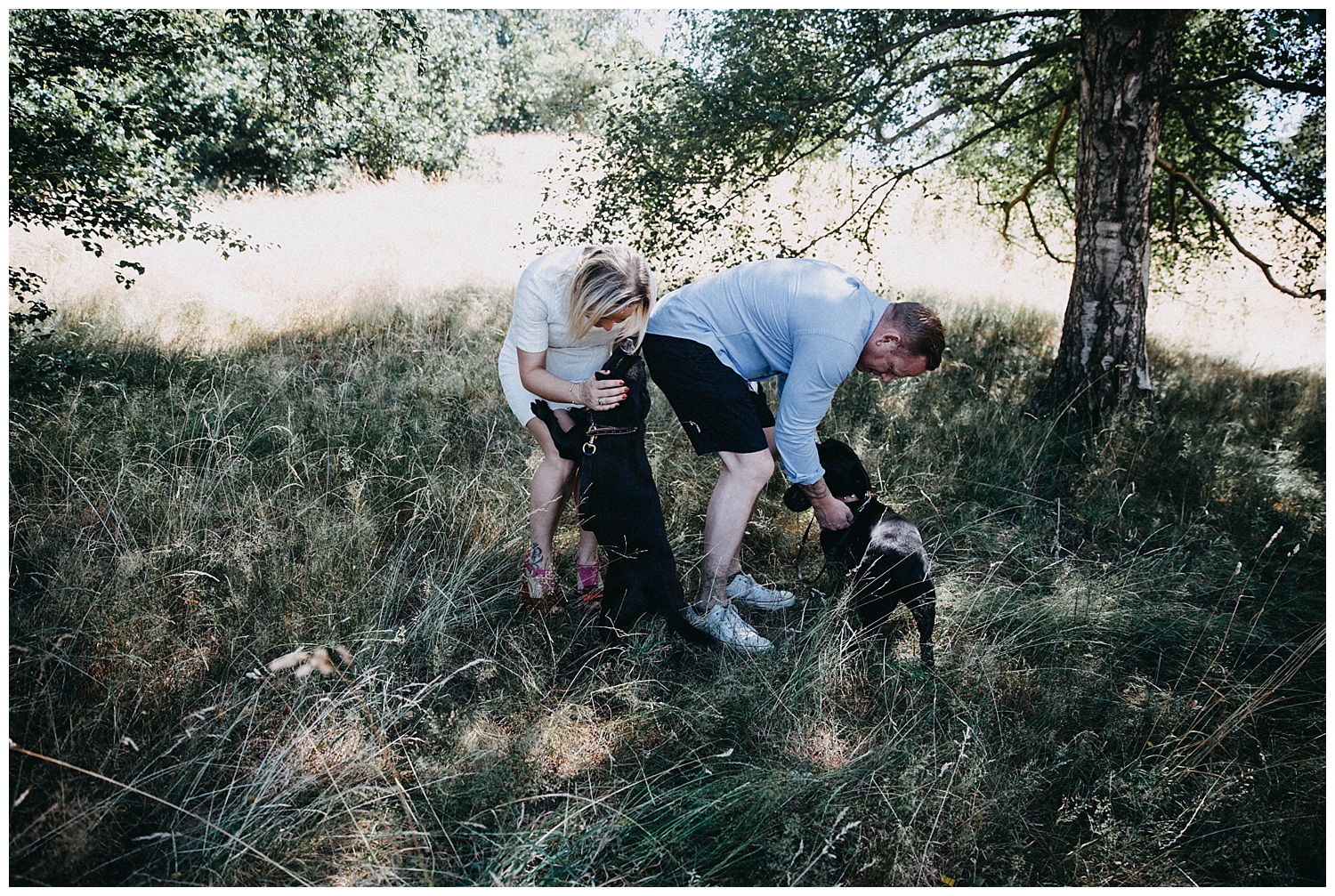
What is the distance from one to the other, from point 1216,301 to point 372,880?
11412 mm

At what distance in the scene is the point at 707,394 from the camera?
9.41 ft

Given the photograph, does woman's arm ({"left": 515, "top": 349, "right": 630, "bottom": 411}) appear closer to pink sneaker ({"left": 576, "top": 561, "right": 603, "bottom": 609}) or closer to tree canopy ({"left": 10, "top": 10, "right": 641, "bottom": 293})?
pink sneaker ({"left": 576, "top": 561, "right": 603, "bottom": 609})

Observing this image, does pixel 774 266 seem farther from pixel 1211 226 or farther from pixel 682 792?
pixel 1211 226

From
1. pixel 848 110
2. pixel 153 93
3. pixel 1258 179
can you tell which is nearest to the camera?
pixel 153 93

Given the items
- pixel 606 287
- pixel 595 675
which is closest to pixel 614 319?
pixel 606 287

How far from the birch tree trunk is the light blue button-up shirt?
116 inches

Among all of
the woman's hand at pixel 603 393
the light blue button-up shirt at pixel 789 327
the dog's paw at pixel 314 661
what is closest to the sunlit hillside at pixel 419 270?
the light blue button-up shirt at pixel 789 327

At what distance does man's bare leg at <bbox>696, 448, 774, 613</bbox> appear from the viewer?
292 cm

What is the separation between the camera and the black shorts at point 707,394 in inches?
113

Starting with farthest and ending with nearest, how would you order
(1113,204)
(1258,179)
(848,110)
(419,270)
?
(419,270) < (1258,179) < (848,110) < (1113,204)

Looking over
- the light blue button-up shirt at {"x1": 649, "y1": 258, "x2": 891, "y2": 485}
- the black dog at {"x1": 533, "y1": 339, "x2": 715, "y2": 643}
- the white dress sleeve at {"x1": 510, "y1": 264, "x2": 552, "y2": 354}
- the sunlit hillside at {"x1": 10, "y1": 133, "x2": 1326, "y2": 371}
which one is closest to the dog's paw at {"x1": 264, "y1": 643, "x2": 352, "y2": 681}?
the black dog at {"x1": 533, "y1": 339, "x2": 715, "y2": 643}

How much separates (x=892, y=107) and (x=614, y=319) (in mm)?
3999

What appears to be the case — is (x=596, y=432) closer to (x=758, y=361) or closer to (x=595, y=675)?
(x=758, y=361)

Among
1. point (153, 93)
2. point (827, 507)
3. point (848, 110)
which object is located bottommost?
point (827, 507)
